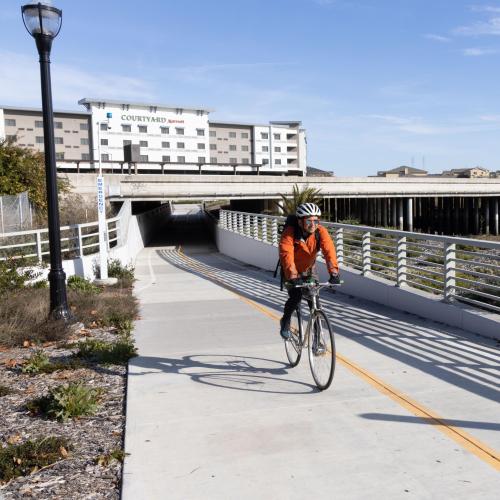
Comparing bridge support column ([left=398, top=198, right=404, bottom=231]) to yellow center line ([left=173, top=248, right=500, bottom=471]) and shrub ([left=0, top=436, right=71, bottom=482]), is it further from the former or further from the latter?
shrub ([left=0, top=436, right=71, bottom=482])

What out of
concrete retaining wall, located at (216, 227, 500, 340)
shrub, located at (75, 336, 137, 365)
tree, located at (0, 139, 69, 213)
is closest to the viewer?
shrub, located at (75, 336, 137, 365)

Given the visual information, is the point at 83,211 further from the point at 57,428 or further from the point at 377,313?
the point at 57,428

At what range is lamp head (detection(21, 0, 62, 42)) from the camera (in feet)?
28.3

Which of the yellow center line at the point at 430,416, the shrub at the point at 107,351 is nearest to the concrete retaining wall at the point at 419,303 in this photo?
the yellow center line at the point at 430,416

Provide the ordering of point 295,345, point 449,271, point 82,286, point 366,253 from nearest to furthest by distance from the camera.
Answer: point 295,345 < point 449,271 < point 366,253 < point 82,286

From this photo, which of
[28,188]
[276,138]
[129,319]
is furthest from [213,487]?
[276,138]

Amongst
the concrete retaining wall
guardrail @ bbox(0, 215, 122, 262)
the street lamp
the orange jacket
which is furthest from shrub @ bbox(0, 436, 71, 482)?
guardrail @ bbox(0, 215, 122, 262)

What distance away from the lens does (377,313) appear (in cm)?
1030

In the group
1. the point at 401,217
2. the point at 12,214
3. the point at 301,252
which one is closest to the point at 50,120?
the point at 301,252

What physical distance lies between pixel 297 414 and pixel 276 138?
100m

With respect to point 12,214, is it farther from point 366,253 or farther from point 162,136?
point 162,136

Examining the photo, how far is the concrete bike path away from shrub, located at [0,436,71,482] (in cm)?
55

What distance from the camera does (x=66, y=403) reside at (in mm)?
5480

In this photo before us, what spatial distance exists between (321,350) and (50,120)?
5780mm
